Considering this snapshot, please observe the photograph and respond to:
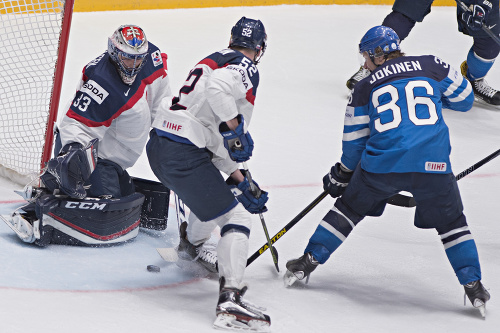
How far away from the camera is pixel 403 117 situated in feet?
9.61

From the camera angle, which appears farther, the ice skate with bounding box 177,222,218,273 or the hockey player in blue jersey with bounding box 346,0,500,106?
the hockey player in blue jersey with bounding box 346,0,500,106

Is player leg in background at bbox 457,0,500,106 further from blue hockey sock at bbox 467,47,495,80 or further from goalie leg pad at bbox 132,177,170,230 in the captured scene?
goalie leg pad at bbox 132,177,170,230

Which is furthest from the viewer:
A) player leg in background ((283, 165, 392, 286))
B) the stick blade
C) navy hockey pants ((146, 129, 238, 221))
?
the stick blade

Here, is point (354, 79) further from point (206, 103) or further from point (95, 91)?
point (206, 103)

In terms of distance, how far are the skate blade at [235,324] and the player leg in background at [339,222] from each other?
49 cm

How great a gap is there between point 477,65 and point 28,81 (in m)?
3.13

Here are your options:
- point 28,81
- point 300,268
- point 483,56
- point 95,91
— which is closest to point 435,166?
point 300,268

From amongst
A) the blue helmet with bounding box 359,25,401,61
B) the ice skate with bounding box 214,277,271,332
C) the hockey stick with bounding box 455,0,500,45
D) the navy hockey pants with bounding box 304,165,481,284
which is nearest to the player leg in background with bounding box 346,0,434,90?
the hockey stick with bounding box 455,0,500,45

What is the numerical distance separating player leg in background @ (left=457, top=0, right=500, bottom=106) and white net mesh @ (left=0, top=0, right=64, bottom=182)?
2.82 m

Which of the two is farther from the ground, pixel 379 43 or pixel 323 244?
pixel 379 43

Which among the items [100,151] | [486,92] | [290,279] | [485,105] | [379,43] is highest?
[379,43]

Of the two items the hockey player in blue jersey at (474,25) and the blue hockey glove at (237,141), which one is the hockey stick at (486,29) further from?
the blue hockey glove at (237,141)

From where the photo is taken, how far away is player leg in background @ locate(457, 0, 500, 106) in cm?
549

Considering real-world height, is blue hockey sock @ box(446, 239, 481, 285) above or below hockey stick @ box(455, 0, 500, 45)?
below
